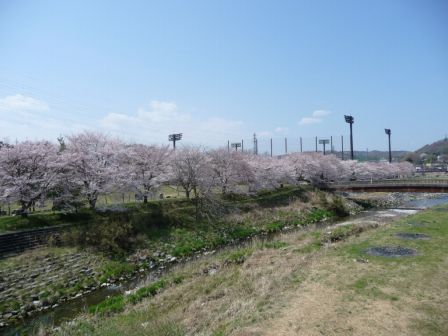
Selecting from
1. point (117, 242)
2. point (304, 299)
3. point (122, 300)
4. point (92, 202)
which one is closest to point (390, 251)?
point (304, 299)

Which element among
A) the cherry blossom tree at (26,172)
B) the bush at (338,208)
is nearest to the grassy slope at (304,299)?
the cherry blossom tree at (26,172)

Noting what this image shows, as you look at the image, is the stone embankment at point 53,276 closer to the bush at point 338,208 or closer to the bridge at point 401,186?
the bush at point 338,208

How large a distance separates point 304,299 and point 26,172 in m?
22.6

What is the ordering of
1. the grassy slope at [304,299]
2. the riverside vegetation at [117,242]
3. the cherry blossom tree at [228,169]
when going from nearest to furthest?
the grassy slope at [304,299]
the riverside vegetation at [117,242]
the cherry blossom tree at [228,169]

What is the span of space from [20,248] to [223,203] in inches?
798

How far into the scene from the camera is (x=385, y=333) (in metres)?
8.09

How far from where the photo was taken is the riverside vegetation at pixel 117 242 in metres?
16.5

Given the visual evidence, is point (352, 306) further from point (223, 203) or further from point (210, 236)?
point (223, 203)

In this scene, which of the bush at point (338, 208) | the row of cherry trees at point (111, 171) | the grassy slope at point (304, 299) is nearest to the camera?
the grassy slope at point (304, 299)

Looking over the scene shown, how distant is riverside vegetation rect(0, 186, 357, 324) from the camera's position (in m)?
16.5

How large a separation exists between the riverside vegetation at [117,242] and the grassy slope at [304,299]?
9.87 ft

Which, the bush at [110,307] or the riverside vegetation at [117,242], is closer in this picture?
the bush at [110,307]

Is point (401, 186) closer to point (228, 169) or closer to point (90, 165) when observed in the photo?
point (228, 169)

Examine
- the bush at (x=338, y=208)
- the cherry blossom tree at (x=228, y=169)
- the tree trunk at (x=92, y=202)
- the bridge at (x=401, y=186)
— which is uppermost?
the cherry blossom tree at (x=228, y=169)
